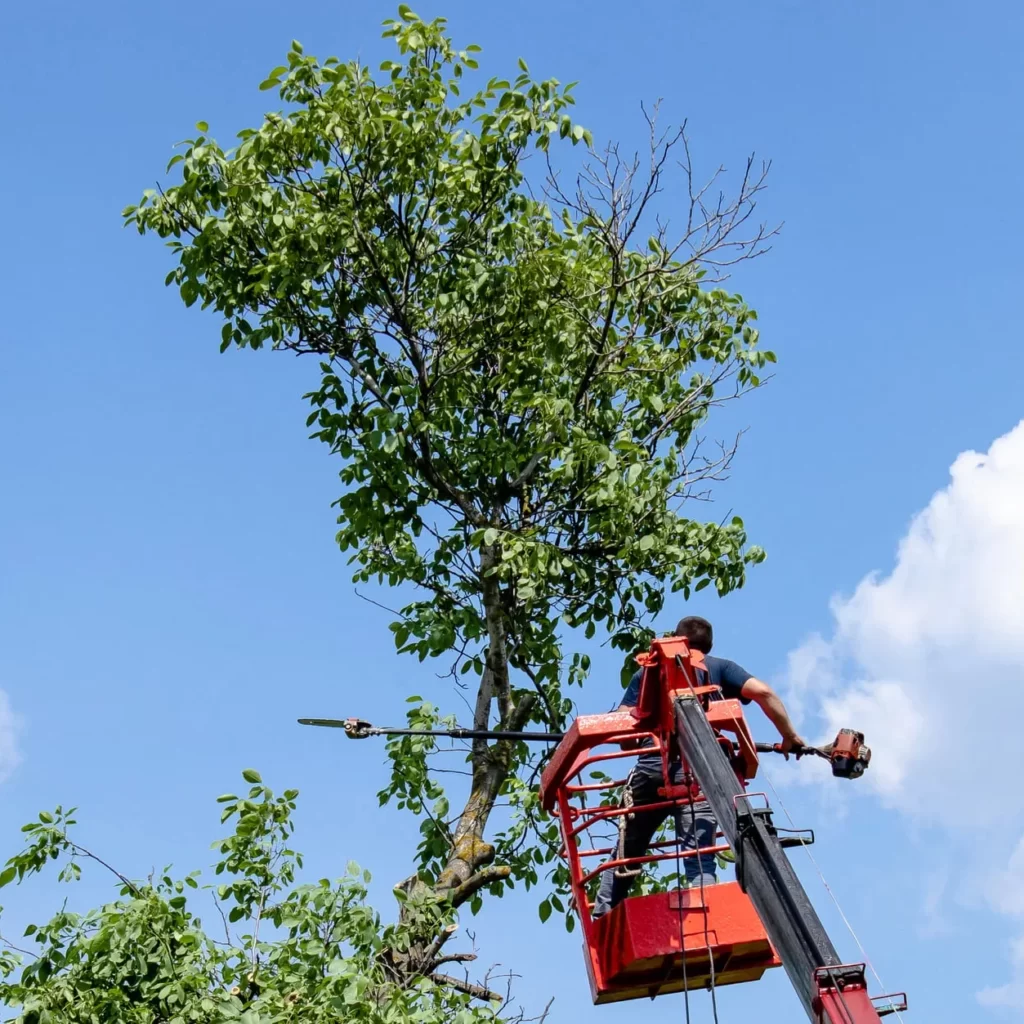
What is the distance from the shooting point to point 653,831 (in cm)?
704

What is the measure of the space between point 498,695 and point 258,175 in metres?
4.07

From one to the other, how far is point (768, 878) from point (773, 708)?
1644mm

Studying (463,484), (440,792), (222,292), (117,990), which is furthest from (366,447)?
(117,990)

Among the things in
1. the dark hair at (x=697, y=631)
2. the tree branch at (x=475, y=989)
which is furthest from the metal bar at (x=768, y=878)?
the tree branch at (x=475, y=989)

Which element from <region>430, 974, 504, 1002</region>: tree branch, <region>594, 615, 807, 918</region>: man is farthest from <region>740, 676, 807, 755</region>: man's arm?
<region>430, 974, 504, 1002</region>: tree branch

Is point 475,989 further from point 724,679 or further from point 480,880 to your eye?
point 724,679

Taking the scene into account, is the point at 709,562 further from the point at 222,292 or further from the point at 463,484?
the point at 222,292

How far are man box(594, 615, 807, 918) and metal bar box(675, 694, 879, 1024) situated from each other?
2.71 ft

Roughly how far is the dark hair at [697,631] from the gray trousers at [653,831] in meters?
0.62

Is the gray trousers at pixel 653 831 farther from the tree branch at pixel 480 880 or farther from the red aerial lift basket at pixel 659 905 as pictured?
the tree branch at pixel 480 880

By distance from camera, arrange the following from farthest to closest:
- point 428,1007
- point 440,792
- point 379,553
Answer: point 379,553 < point 440,792 < point 428,1007

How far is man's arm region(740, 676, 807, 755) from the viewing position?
6.44 m

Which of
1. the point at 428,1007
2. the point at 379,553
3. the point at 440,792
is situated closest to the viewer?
the point at 428,1007

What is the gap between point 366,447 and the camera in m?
9.78
